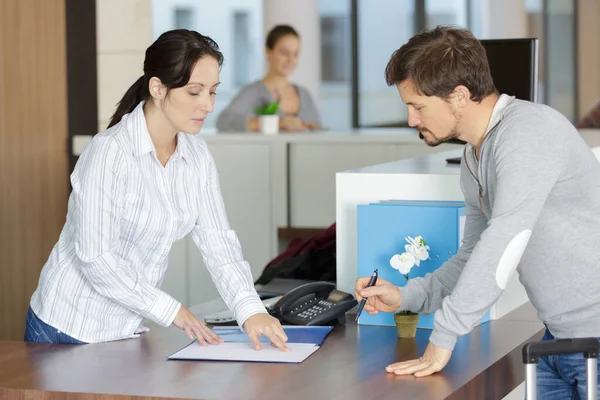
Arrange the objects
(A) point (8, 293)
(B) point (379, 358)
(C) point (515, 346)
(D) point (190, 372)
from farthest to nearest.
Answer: (A) point (8, 293) < (C) point (515, 346) < (B) point (379, 358) < (D) point (190, 372)

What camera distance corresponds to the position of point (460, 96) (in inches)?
83.8

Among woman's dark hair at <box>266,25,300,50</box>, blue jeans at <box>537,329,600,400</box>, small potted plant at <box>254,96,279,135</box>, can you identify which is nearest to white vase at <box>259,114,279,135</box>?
small potted plant at <box>254,96,279,135</box>

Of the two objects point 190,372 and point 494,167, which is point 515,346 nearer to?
point 494,167

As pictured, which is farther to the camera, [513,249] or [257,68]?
[257,68]

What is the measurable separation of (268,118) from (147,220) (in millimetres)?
3495

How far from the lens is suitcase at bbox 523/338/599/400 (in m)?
1.91

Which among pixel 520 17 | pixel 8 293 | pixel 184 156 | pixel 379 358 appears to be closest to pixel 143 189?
pixel 184 156

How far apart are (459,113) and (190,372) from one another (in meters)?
0.82

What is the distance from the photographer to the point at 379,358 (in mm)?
2434

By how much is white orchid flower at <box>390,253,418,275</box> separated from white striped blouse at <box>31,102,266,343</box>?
15.3 inches

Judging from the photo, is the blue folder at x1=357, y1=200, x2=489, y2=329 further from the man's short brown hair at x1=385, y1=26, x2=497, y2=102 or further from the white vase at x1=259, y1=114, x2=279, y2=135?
the white vase at x1=259, y1=114, x2=279, y2=135

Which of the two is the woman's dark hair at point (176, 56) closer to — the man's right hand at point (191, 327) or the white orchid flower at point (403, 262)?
the man's right hand at point (191, 327)

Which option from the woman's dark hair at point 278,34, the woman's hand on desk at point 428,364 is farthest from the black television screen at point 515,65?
the woman's dark hair at point 278,34

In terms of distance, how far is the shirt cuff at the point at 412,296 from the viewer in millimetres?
2518
